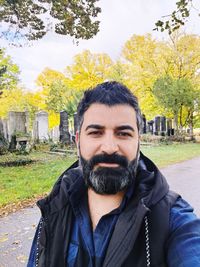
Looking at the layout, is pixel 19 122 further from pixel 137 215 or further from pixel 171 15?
pixel 137 215

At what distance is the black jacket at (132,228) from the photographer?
1.46 m

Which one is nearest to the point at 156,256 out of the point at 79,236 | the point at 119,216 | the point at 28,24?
the point at 119,216

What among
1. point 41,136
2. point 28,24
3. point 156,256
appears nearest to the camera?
point 156,256

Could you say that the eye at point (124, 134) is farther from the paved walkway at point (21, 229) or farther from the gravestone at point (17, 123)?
the gravestone at point (17, 123)

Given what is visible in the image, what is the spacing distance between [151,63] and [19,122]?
66.5 ft

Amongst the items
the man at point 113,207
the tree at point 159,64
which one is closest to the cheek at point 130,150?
the man at point 113,207

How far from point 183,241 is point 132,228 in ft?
0.72

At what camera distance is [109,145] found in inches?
68.8

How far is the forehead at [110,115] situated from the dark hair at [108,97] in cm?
3

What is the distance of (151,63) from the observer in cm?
3594

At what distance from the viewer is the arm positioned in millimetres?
1441

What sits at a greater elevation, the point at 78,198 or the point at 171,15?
the point at 171,15

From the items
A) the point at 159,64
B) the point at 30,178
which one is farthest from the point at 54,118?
the point at 30,178

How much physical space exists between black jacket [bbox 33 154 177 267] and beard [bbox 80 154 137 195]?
60mm
